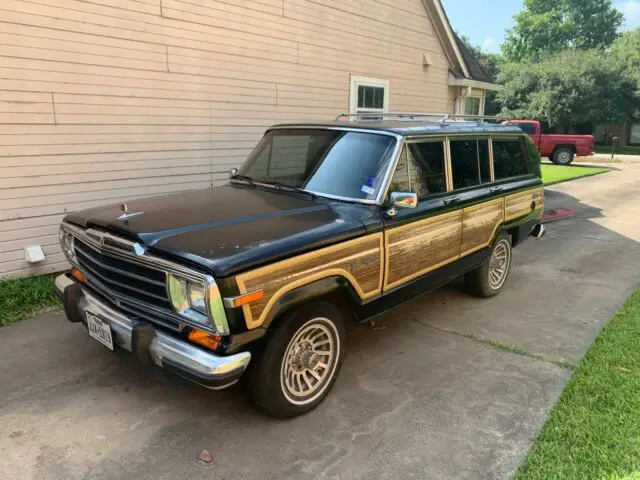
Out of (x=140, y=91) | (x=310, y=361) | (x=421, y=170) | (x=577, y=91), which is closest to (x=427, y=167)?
(x=421, y=170)

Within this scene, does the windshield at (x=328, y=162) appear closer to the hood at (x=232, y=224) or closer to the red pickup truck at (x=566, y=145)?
the hood at (x=232, y=224)

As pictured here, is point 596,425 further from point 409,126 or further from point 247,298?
point 409,126

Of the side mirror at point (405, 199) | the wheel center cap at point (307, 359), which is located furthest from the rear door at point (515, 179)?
the wheel center cap at point (307, 359)

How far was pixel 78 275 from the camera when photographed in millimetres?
3918

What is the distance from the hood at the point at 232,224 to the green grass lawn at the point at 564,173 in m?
14.2

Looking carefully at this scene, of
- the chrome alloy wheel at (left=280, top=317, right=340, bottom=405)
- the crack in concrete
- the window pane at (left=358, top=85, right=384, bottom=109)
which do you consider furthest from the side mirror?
the window pane at (left=358, top=85, right=384, bottom=109)

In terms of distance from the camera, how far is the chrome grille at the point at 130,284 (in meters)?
3.05

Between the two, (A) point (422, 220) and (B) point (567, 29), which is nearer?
(A) point (422, 220)

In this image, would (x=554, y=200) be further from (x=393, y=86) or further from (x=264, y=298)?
(x=264, y=298)

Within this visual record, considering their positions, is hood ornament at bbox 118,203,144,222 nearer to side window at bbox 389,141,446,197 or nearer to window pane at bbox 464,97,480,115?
side window at bbox 389,141,446,197

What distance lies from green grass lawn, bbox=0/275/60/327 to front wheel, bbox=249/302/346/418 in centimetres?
317

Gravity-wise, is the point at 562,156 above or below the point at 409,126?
below

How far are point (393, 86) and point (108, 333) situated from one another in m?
8.90

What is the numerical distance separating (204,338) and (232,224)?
31.4 inches
